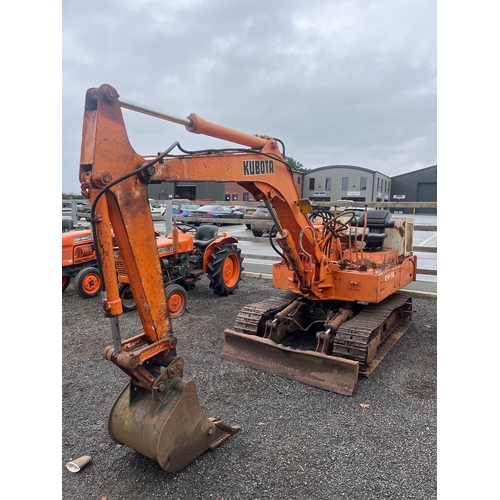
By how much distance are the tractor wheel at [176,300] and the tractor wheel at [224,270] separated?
45.7 inches

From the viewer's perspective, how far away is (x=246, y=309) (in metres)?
5.62

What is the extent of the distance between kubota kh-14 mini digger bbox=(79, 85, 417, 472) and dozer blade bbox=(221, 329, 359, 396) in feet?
0.04

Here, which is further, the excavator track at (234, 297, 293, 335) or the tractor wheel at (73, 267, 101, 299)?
the tractor wheel at (73, 267, 101, 299)

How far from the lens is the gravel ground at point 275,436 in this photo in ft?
9.54

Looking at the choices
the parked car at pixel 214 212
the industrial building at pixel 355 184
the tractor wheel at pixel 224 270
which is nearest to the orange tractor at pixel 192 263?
the tractor wheel at pixel 224 270

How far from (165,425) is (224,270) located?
18.4 feet

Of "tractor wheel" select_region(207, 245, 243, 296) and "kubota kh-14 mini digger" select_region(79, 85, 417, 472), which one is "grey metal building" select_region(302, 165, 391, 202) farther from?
"kubota kh-14 mini digger" select_region(79, 85, 417, 472)

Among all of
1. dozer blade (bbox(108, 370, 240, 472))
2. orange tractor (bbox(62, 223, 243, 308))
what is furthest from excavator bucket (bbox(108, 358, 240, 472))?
orange tractor (bbox(62, 223, 243, 308))

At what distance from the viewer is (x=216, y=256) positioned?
26.8ft

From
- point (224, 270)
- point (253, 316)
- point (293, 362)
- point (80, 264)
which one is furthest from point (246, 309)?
point (80, 264)

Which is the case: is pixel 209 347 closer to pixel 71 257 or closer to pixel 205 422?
pixel 205 422

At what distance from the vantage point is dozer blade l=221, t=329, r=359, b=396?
4340 millimetres

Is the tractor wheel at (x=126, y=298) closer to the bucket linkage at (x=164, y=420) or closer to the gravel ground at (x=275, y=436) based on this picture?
the gravel ground at (x=275, y=436)

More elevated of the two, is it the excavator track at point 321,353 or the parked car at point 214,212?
the parked car at point 214,212
